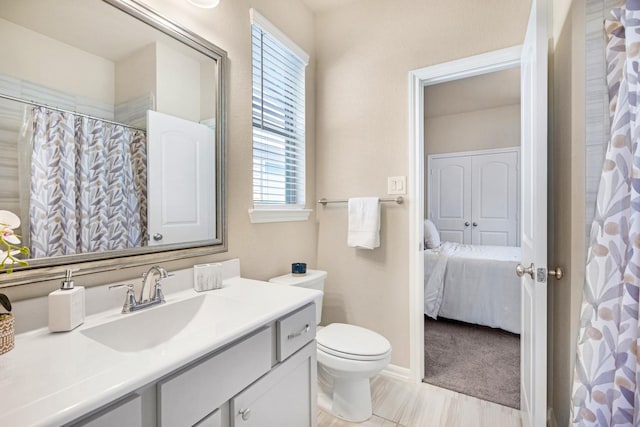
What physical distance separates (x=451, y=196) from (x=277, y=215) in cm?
366

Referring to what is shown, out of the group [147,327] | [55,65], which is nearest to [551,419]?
[147,327]

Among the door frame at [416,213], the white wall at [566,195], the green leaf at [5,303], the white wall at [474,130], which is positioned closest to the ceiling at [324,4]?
the door frame at [416,213]

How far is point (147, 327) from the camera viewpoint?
3.40 ft

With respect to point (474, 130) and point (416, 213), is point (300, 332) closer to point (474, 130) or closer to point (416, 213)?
point (416, 213)

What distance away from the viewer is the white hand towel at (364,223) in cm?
196

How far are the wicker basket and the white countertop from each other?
2 centimetres

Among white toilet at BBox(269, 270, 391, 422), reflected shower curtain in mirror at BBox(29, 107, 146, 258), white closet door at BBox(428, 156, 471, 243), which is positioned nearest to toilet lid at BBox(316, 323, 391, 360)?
white toilet at BBox(269, 270, 391, 422)

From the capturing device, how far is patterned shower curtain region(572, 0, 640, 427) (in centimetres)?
72

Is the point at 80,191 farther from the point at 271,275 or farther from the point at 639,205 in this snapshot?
the point at 639,205

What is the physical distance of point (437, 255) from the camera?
310cm

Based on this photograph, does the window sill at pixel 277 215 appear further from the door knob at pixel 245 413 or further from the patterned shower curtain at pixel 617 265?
the patterned shower curtain at pixel 617 265

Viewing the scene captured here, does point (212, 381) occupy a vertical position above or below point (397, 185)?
below

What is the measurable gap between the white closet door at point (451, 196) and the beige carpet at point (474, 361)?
2.05m

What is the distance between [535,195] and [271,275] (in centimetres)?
139
